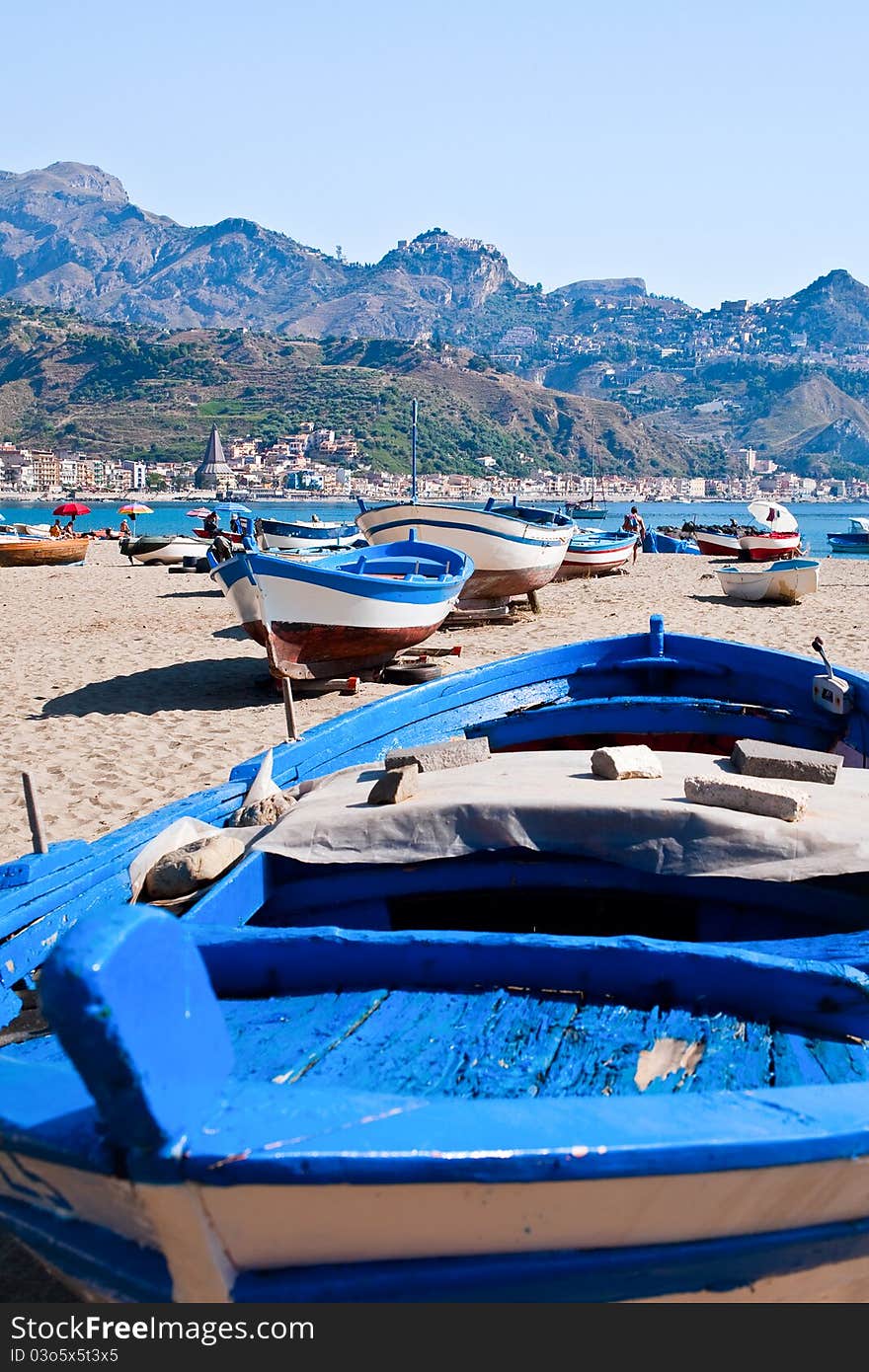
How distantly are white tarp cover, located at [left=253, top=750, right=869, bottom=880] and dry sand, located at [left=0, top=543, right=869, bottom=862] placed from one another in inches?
137

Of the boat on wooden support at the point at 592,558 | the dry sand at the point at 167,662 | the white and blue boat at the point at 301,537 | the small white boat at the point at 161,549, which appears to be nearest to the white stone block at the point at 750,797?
the dry sand at the point at 167,662

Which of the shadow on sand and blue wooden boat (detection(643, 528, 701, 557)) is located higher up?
blue wooden boat (detection(643, 528, 701, 557))

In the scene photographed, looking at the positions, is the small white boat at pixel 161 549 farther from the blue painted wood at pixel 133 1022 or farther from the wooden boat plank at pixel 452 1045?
the blue painted wood at pixel 133 1022

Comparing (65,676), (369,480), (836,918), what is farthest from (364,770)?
(369,480)

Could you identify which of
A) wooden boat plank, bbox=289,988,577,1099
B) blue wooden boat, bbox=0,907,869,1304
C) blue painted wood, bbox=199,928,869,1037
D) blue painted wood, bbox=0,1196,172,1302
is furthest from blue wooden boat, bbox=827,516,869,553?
blue painted wood, bbox=0,1196,172,1302

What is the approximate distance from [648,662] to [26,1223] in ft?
16.2

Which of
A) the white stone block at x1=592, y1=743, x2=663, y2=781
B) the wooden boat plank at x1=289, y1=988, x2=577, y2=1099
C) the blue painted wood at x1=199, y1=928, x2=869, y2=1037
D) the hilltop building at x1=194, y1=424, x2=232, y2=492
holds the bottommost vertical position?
the wooden boat plank at x1=289, y1=988, x2=577, y2=1099

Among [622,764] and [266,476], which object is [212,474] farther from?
[622,764]

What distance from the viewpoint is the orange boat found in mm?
30766

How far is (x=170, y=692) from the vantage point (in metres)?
11.5

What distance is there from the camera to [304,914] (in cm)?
370

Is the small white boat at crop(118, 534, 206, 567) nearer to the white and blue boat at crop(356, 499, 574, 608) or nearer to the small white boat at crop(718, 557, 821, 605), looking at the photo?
the white and blue boat at crop(356, 499, 574, 608)

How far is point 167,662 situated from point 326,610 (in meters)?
3.75

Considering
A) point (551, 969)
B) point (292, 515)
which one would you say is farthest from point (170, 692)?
point (292, 515)
